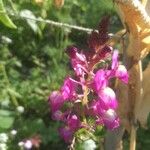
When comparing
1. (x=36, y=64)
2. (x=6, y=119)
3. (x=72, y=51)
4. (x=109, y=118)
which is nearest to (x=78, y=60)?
(x=72, y=51)

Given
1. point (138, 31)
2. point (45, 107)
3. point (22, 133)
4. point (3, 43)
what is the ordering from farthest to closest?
point (3, 43), point (45, 107), point (22, 133), point (138, 31)

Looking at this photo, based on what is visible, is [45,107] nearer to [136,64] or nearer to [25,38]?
[25,38]

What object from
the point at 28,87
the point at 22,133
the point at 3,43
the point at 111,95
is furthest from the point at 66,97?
the point at 3,43

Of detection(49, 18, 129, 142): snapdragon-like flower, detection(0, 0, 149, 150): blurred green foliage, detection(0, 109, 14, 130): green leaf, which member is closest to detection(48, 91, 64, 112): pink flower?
detection(49, 18, 129, 142): snapdragon-like flower

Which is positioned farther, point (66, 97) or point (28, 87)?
point (28, 87)

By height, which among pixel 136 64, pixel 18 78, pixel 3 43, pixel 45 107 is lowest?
pixel 136 64

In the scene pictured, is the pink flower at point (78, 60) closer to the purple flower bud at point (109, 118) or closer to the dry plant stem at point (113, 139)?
the purple flower bud at point (109, 118)

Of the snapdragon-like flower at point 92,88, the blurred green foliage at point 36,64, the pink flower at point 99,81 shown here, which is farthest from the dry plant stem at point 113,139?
the blurred green foliage at point 36,64

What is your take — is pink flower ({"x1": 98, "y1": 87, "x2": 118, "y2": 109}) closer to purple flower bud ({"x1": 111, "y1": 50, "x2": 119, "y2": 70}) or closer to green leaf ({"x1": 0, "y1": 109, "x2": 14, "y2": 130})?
purple flower bud ({"x1": 111, "y1": 50, "x2": 119, "y2": 70})
